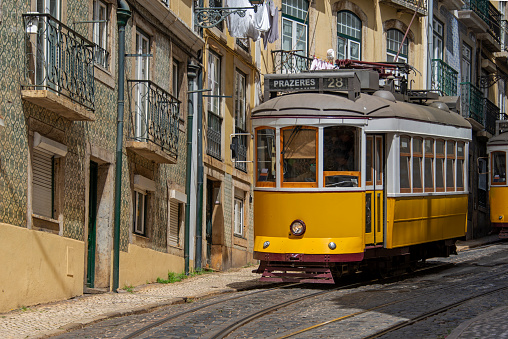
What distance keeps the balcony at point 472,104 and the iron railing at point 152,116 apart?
19436 millimetres

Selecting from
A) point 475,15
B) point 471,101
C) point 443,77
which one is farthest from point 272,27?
point 475,15

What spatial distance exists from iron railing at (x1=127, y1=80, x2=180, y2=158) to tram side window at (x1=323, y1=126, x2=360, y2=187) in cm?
357

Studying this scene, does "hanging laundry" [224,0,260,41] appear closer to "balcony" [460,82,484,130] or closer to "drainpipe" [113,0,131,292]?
"drainpipe" [113,0,131,292]

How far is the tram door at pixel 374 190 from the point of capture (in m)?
17.1

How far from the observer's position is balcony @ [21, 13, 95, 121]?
13938 millimetres

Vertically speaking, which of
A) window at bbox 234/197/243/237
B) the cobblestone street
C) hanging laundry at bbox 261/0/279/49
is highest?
hanging laundry at bbox 261/0/279/49

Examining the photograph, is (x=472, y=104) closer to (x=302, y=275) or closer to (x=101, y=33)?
(x=302, y=275)

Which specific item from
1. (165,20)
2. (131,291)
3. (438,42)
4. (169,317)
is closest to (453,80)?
(438,42)

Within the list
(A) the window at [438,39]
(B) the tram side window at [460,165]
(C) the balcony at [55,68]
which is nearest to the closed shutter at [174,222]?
(C) the balcony at [55,68]

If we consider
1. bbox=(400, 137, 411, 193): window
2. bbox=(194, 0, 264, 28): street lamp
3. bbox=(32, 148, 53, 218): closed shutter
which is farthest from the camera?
bbox=(194, 0, 264, 28): street lamp

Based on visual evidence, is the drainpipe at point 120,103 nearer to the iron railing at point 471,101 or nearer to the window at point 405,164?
the window at point 405,164

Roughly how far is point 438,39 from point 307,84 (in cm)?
1908

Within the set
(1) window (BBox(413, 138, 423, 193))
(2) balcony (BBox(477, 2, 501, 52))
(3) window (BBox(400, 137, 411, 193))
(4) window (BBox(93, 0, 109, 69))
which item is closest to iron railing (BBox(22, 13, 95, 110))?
(4) window (BBox(93, 0, 109, 69))

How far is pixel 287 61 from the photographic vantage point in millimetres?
27484
